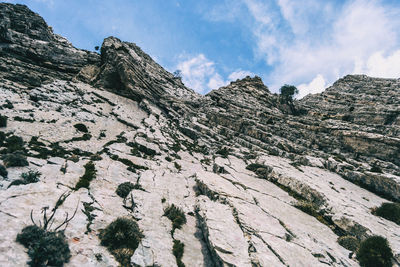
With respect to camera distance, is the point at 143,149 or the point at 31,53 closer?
the point at 143,149

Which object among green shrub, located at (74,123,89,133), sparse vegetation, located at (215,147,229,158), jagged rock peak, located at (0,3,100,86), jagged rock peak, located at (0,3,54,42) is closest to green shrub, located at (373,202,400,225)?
sparse vegetation, located at (215,147,229,158)

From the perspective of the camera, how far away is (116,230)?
12.1 m

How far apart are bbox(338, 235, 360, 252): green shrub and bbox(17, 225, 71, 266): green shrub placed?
69.1 feet

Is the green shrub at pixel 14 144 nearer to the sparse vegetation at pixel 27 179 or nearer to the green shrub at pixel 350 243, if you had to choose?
the sparse vegetation at pixel 27 179

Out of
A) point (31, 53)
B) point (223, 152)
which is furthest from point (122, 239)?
point (31, 53)

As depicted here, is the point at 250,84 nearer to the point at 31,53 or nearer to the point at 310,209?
the point at 310,209

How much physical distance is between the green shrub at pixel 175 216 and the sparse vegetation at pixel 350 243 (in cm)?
1445

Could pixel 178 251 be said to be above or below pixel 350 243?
below

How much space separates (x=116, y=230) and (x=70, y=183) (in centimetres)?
777

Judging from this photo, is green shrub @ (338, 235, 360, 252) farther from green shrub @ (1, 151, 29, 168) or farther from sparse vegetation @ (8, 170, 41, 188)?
green shrub @ (1, 151, 29, 168)

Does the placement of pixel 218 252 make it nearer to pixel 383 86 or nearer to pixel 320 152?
pixel 320 152

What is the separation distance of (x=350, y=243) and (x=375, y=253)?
2119 mm

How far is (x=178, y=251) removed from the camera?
12.9m

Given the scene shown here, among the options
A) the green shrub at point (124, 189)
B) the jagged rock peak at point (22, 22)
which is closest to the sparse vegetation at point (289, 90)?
the green shrub at point (124, 189)
